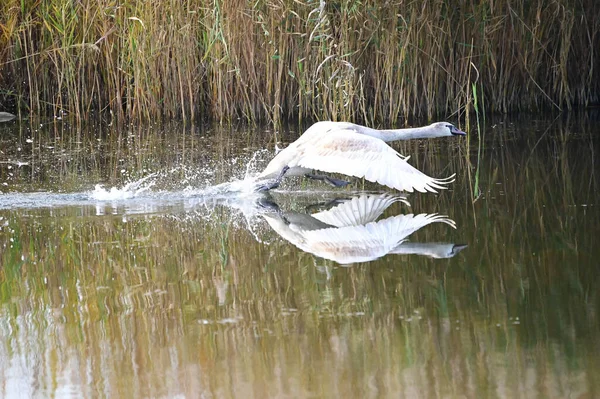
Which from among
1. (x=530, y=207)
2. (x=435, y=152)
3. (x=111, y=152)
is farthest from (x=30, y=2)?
(x=530, y=207)

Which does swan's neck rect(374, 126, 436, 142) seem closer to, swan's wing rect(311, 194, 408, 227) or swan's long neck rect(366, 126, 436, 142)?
swan's long neck rect(366, 126, 436, 142)

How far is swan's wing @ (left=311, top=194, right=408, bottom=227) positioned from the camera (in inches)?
255

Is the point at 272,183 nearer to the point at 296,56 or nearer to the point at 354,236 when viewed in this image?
the point at 354,236

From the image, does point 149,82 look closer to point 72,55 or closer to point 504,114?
point 72,55

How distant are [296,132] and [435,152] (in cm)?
197

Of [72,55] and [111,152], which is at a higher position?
[72,55]

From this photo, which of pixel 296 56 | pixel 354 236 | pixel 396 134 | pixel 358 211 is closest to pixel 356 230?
pixel 354 236

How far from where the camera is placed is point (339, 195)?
7.52m

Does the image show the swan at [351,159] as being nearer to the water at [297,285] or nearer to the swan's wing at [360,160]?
the swan's wing at [360,160]

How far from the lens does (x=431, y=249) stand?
5500 millimetres

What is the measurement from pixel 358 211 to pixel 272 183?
3.14 ft

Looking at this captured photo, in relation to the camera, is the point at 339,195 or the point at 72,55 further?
the point at 72,55

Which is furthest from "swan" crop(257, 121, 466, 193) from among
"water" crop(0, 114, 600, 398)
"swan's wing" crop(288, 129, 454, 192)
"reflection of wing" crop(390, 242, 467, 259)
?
"reflection of wing" crop(390, 242, 467, 259)

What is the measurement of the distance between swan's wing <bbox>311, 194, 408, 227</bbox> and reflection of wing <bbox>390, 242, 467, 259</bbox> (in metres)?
0.79
